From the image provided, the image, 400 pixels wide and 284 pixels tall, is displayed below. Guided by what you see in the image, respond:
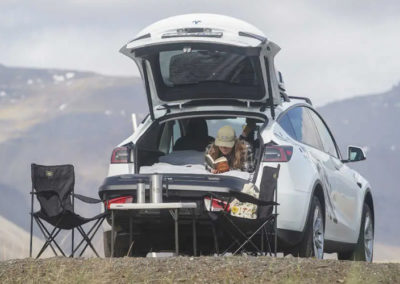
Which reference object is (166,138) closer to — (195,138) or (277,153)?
(195,138)

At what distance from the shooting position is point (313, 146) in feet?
33.7

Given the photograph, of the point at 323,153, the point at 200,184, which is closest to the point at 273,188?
the point at 200,184

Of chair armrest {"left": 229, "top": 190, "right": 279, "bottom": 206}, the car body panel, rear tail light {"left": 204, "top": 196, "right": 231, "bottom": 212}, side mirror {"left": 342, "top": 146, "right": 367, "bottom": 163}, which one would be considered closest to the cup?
rear tail light {"left": 204, "top": 196, "right": 231, "bottom": 212}

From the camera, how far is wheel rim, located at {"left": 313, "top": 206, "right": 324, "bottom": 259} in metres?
9.54

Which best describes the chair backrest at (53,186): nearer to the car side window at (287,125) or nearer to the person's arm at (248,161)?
the person's arm at (248,161)

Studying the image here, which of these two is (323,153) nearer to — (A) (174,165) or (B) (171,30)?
(A) (174,165)

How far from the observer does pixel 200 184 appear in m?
8.72

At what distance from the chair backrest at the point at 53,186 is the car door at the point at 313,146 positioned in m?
1.99

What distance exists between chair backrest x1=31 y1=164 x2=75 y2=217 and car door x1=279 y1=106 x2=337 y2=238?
6.53 ft

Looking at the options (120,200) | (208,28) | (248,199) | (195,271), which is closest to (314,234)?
(248,199)

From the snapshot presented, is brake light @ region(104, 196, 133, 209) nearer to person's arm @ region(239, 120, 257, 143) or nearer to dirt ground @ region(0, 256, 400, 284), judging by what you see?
dirt ground @ region(0, 256, 400, 284)

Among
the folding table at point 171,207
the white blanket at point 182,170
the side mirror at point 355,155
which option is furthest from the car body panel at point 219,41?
the side mirror at point 355,155

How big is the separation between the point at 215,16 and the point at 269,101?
954mm

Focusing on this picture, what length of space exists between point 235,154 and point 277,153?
0.53 meters
